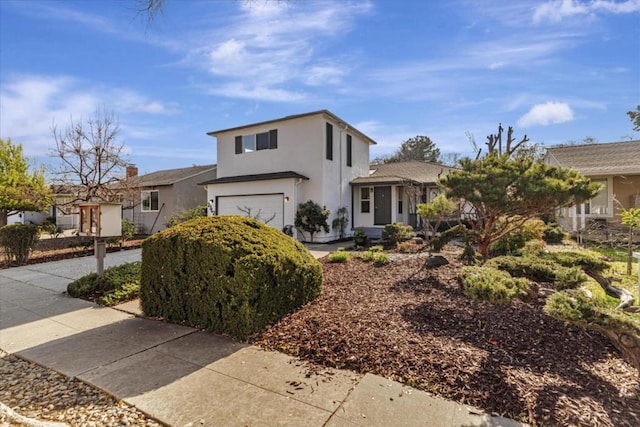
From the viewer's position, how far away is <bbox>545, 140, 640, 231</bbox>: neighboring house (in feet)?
45.3

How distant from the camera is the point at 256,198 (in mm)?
15633

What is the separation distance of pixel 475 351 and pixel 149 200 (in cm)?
2195

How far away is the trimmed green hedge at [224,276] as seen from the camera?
398 centimetres

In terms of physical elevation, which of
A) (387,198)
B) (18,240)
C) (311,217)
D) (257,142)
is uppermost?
(257,142)

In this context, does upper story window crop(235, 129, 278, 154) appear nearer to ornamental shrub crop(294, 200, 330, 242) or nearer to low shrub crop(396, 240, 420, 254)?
ornamental shrub crop(294, 200, 330, 242)

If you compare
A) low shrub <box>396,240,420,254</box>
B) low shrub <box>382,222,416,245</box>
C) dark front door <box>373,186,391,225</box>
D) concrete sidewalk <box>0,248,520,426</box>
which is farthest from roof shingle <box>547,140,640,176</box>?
concrete sidewalk <box>0,248,520,426</box>

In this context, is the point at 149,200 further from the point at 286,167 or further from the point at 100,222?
the point at 100,222

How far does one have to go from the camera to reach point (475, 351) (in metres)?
3.24

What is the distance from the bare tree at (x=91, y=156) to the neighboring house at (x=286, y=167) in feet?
14.9

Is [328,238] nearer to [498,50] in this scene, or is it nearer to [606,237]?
[498,50]

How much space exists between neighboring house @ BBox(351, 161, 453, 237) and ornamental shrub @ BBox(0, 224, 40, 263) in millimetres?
12915

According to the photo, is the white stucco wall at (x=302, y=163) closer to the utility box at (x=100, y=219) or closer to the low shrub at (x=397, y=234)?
the low shrub at (x=397, y=234)

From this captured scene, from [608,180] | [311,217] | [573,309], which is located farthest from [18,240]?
[608,180]

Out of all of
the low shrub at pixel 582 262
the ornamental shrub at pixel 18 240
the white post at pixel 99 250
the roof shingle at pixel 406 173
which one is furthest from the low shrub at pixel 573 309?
the ornamental shrub at pixel 18 240
